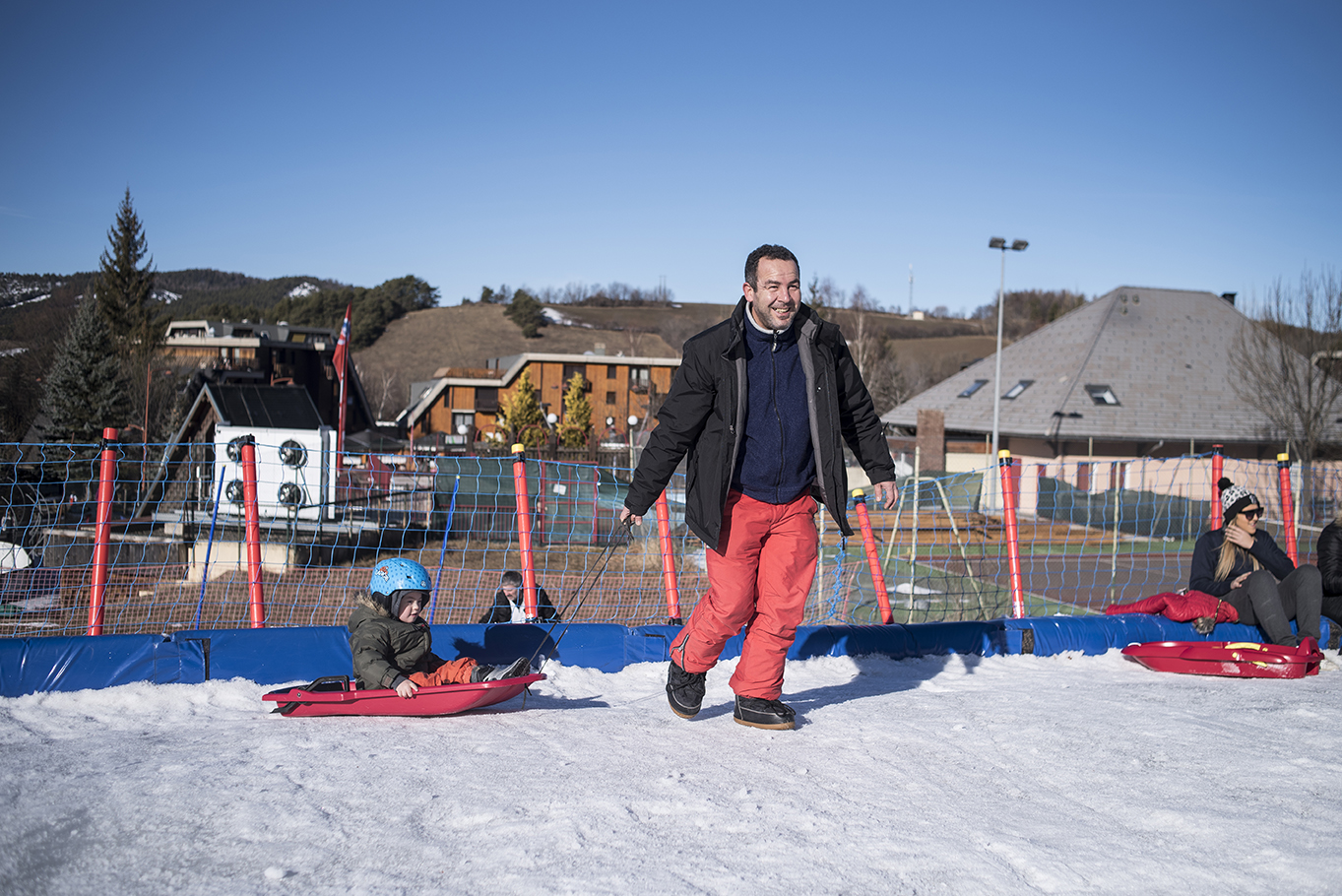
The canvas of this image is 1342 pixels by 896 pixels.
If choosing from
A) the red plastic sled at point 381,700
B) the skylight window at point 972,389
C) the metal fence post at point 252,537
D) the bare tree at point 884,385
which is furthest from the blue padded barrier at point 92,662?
the bare tree at point 884,385

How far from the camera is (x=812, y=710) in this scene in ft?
14.0

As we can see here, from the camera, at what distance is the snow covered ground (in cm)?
239

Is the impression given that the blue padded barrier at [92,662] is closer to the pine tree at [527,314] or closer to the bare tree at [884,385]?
the bare tree at [884,385]

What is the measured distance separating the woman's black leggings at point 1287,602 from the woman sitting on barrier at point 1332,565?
18 cm

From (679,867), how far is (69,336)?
3158 centimetres

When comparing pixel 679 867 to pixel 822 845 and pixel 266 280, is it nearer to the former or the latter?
pixel 822 845

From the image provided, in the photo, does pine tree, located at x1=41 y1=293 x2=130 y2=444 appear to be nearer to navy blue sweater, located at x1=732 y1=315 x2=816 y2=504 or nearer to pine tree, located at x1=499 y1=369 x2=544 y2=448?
pine tree, located at x1=499 y1=369 x2=544 y2=448

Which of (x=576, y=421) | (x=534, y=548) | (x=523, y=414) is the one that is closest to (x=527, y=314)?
(x=576, y=421)

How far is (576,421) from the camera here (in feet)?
114

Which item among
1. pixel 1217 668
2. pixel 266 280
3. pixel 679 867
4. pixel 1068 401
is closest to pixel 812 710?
pixel 679 867

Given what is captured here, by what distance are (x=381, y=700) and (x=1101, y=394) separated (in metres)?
31.5

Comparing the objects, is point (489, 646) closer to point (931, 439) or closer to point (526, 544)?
point (526, 544)

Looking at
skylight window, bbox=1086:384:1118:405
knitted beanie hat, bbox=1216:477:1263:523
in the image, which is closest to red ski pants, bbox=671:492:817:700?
knitted beanie hat, bbox=1216:477:1263:523

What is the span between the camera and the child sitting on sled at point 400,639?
399cm
